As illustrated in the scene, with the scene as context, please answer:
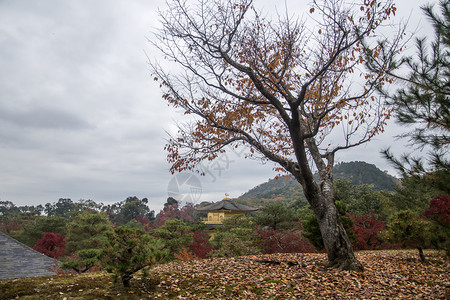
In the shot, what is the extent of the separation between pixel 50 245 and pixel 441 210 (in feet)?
54.9

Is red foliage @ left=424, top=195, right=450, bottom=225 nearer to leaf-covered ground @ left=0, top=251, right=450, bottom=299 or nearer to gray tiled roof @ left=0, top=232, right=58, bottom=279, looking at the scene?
leaf-covered ground @ left=0, top=251, right=450, bottom=299

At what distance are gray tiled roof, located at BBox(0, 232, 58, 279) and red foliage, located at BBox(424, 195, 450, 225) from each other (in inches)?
322

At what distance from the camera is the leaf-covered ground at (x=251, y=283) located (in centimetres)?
339

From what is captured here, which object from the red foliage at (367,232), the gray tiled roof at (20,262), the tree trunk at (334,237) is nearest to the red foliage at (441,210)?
the tree trunk at (334,237)

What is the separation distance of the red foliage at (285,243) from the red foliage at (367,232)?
177 cm

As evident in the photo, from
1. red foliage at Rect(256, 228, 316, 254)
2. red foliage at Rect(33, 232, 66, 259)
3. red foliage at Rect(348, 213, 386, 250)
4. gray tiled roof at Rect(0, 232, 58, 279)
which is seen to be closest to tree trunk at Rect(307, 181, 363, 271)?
red foliage at Rect(256, 228, 316, 254)

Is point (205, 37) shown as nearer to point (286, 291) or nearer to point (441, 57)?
point (441, 57)

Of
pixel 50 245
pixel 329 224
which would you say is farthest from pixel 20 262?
pixel 50 245

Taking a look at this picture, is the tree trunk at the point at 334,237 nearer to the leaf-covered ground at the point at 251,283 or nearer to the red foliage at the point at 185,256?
the leaf-covered ground at the point at 251,283

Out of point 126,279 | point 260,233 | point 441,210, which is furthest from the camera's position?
point 260,233

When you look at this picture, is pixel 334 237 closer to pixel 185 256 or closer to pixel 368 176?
pixel 185 256

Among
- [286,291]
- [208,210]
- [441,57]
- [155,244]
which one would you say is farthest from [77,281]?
[208,210]

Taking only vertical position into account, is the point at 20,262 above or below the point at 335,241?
below

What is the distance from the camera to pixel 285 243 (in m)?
9.89
